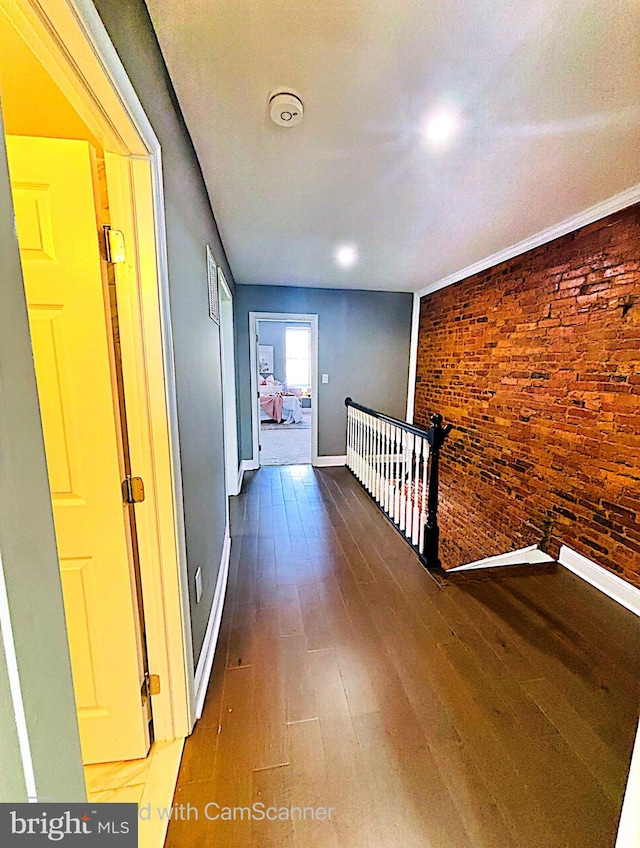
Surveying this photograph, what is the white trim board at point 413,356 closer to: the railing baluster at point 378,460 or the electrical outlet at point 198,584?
the railing baluster at point 378,460

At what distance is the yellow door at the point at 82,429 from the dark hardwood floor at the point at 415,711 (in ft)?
1.29

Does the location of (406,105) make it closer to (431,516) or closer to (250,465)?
(431,516)

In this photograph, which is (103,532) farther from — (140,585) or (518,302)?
(518,302)

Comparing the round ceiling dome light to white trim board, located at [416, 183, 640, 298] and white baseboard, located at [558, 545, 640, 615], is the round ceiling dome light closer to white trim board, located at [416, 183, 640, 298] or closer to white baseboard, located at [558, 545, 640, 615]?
white trim board, located at [416, 183, 640, 298]

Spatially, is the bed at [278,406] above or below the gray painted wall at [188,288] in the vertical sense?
below

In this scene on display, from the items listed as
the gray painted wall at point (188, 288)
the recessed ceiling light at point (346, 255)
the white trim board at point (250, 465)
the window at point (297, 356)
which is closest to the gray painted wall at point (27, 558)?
the gray painted wall at point (188, 288)

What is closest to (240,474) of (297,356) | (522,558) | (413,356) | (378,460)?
(378,460)

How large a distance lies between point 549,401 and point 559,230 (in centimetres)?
127

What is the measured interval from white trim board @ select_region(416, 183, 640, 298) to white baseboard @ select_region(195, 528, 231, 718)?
11.0ft

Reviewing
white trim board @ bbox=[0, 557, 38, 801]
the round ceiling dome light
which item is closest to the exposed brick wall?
the round ceiling dome light

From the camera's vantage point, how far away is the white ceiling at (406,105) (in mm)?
1082

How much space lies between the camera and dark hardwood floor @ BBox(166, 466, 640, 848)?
113 centimetres

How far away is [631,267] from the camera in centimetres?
223

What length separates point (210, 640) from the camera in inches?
69.8
